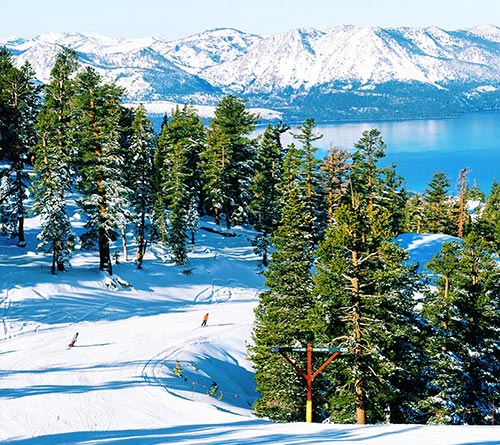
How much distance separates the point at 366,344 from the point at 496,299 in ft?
36.2

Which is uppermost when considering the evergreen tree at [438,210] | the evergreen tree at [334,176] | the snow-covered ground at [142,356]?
the evergreen tree at [334,176]

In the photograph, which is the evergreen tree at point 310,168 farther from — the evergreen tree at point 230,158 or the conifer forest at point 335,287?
the evergreen tree at point 230,158

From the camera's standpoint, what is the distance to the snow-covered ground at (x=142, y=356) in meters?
18.5

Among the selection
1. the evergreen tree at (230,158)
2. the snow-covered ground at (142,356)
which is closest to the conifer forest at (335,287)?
the snow-covered ground at (142,356)

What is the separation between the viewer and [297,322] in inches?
1059

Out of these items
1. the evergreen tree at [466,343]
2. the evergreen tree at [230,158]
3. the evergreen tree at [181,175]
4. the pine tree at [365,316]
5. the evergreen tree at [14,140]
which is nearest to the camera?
the pine tree at [365,316]

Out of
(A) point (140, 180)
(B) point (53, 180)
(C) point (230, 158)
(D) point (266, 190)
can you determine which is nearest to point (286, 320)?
(B) point (53, 180)

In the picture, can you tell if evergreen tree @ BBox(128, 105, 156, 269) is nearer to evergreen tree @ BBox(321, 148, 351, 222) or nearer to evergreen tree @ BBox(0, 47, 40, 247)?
evergreen tree @ BBox(0, 47, 40, 247)

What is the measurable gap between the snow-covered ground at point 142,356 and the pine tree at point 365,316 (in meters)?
3.33

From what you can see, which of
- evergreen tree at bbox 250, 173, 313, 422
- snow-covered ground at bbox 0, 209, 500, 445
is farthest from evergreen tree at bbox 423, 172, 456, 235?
evergreen tree at bbox 250, 173, 313, 422

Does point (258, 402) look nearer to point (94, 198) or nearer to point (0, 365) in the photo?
point (0, 365)

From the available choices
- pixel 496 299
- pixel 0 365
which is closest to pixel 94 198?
pixel 0 365

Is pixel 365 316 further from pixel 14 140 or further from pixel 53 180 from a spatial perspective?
pixel 14 140

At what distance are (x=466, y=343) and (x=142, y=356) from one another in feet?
58.3
